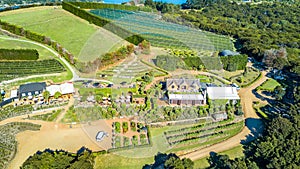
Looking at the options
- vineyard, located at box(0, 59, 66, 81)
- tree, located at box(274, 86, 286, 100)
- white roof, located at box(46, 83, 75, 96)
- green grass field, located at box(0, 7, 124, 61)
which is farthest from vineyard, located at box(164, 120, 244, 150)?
vineyard, located at box(0, 59, 66, 81)

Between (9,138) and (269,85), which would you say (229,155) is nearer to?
(269,85)

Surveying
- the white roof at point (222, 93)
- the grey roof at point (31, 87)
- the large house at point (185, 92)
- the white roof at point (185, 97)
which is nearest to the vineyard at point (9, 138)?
the grey roof at point (31, 87)

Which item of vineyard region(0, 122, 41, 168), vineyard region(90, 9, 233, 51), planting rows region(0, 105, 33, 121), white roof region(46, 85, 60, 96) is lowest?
vineyard region(0, 122, 41, 168)

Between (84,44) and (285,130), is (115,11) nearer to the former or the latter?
(84,44)

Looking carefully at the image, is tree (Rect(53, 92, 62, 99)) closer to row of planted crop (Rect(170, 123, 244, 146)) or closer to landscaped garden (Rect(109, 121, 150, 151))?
landscaped garden (Rect(109, 121, 150, 151))

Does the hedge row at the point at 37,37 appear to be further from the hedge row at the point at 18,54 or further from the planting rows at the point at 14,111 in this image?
the planting rows at the point at 14,111

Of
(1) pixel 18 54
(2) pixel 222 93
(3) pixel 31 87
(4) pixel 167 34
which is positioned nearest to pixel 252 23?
(4) pixel 167 34

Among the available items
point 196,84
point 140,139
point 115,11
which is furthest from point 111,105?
point 115,11
